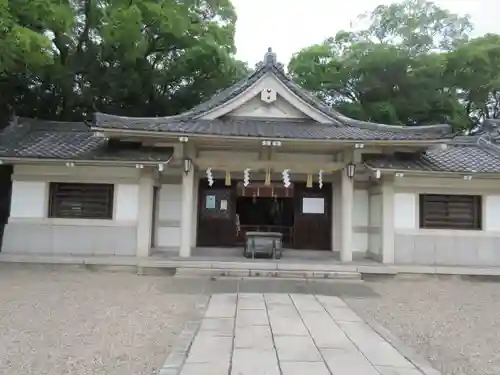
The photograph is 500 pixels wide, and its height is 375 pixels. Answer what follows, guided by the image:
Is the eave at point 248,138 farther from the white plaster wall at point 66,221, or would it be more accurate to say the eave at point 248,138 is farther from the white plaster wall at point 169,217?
the white plaster wall at point 169,217

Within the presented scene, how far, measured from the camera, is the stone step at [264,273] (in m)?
10.4

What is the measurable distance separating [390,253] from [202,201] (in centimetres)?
557

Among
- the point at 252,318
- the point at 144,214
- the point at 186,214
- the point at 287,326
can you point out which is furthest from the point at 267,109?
the point at 287,326

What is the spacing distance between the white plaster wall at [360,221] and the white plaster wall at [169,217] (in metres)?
4.87

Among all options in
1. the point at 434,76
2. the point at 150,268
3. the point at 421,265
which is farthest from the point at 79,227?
the point at 434,76

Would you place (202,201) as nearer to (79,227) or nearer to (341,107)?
(79,227)

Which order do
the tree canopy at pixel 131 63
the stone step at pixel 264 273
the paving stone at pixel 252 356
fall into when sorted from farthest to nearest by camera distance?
1. the tree canopy at pixel 131 63
2. the stone step at pixel 264 273
3. the paving stone at pixel 252 356

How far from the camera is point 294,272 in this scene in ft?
34.4

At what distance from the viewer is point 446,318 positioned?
6.82 m

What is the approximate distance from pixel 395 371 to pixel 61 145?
1060cm

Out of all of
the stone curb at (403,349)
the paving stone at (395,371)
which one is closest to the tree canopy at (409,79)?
the stone curb at (403,349)

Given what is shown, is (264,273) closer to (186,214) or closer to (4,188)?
(186,214)

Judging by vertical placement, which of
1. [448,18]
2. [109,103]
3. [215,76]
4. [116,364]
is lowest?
[116,364]

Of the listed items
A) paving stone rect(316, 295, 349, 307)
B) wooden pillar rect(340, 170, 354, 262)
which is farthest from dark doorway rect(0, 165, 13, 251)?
paving stone rect(316, 295, 349, 307)
